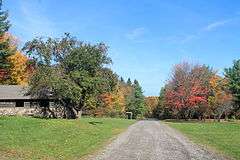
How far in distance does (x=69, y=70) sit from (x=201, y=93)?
41.0m

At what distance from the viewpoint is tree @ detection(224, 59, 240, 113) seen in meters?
95.2

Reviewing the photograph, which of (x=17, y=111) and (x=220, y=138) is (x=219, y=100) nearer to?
(x=17, y=111)

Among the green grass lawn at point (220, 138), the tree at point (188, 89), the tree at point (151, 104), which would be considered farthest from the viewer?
the tree at point (151, 104)

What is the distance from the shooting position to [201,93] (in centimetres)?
8494

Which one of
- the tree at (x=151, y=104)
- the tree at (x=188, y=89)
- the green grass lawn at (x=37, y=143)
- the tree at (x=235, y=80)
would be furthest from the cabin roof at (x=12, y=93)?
the tree at (x=151, y=104)

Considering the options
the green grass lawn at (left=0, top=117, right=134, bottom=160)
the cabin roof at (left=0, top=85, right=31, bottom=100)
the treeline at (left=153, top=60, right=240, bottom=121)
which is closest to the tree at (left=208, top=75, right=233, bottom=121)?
the treeline at (left=153, top=60, right=240, bottom=121)

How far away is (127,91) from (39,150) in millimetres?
147839

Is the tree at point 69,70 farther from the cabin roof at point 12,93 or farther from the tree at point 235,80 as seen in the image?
the tree at point 235,80

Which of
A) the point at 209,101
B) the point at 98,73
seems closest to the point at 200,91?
the point at 209,101

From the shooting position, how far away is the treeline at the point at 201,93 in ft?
279

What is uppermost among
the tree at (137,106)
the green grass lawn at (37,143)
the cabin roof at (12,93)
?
the tree at (137,106)

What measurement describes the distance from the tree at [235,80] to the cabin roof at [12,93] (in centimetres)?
5170

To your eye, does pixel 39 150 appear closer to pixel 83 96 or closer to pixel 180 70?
pixel 83 96

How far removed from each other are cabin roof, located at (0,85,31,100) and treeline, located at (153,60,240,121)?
35623 millimetres
